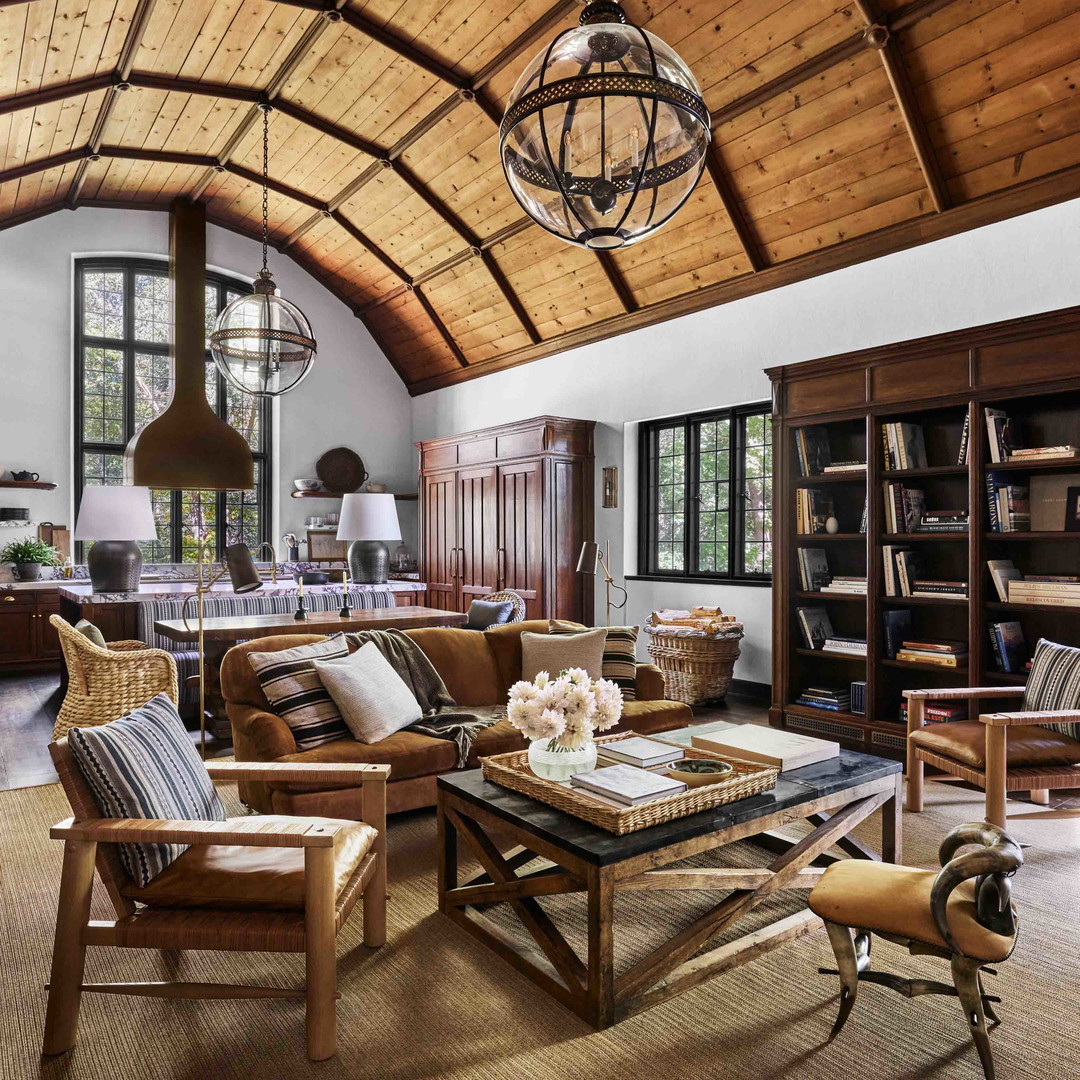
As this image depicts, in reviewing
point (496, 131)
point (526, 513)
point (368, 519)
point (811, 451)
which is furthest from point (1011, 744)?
point (496, 131)

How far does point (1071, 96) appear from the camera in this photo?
3.89 metres

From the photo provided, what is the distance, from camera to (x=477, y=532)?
780cm

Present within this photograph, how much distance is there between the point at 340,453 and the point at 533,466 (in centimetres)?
328

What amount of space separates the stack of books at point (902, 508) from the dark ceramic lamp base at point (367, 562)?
12.1 feet

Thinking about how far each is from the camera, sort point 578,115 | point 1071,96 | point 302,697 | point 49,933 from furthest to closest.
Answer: point 1071,96 < point 302,697 < point 49,933 < point 578,115

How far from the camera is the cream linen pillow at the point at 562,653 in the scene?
13.4 ft

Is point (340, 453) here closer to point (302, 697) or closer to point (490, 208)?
point (490, 208)

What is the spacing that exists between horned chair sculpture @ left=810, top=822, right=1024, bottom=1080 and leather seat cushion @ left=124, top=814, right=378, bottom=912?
1.20 metres

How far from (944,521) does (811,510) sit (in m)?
0.78

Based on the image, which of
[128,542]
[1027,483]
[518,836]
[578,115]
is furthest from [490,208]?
[518,836]

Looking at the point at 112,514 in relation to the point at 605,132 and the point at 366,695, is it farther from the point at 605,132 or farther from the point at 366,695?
the point at 605,132

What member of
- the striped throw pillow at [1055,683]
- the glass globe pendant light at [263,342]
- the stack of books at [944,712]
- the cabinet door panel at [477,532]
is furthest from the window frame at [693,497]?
the glass globe pendant light at [263,342]

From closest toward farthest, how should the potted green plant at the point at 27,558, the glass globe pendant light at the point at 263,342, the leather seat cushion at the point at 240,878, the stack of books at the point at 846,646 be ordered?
the leather seat cushion at the point at 240,878, the stack of books at the point at 846,646, the glass globe pendant light at the point at 263,342, the potted green plant at the point at 27,558

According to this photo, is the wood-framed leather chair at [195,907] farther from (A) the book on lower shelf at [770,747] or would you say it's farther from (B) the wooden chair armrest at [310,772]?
(A) the book on lower shelf at [770,747]
